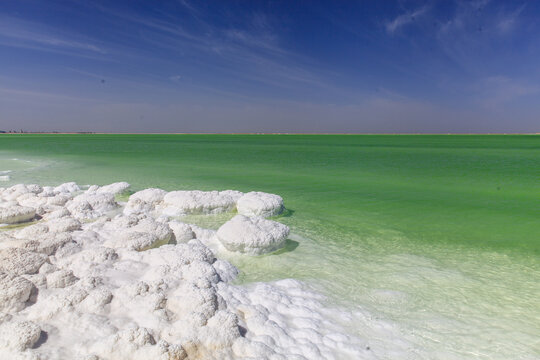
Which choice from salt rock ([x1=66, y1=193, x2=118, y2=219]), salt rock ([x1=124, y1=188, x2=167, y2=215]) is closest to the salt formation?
salt rock ([x1=66, y1=193, x2=118, y2=219])

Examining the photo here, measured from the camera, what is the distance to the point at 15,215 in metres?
7.45

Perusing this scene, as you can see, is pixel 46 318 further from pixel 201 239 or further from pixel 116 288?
pixel 201 239

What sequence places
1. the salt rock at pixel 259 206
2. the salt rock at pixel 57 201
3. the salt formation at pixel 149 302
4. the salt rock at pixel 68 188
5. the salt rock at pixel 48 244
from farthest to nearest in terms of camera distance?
the salt rock at pixel 68 188 < the salt rock at pixel 57 201 < the salt rock at pixel 259 206 < the salt rock at pixel 48 244 < the salt formation at pixel 149 302

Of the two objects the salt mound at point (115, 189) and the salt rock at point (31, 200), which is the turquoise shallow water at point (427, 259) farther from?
the salt rock at point (31, 200)

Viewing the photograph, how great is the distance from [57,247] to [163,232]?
1486 millimetres

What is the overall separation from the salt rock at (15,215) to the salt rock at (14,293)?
406 cm

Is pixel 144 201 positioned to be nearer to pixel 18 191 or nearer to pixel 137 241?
pixel 137 241

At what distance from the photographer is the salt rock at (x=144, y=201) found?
8.55m

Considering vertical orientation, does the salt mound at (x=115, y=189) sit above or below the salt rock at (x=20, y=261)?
below

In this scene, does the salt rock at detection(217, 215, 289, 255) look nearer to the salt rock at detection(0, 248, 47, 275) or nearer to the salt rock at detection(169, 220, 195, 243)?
the salt rock at detection(169, 220, 195, 243)

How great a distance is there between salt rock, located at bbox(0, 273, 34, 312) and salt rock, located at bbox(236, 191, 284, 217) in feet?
15.4

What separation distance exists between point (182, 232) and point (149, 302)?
8.08 feet

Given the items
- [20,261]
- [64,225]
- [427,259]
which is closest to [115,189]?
[64,225]

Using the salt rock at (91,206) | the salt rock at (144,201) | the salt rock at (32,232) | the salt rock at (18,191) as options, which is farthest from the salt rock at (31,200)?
the salt rock at (32,232)
